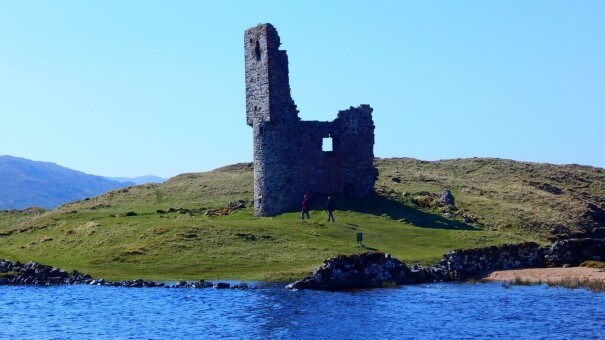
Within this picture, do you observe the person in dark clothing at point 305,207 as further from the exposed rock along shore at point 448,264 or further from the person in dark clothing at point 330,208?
the exposed rock along shore at point 448,264

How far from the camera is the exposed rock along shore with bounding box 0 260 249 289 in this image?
153 feet

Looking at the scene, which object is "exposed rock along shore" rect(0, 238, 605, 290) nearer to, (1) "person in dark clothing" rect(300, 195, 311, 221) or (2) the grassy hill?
(2) the grassy hill

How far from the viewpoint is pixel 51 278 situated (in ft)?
160

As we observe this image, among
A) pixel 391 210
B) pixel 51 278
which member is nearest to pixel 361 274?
pixel 51 278

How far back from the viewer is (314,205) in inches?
2778

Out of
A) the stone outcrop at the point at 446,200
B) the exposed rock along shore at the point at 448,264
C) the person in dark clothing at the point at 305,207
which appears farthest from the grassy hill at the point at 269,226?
the exposed rock along shore at the point at 448,264

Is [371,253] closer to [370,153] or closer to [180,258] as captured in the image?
[180,258]

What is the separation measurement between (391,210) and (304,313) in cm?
3319

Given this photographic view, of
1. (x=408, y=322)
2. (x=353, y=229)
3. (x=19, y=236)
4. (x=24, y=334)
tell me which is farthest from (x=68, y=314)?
(x=19, y=236)

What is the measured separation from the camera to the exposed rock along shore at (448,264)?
4547 centimetres

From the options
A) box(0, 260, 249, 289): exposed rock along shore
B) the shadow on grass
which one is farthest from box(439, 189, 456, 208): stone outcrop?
box(0, 260, 249, 289): exposed rock along shore

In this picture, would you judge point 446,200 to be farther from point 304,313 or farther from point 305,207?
point 304,313

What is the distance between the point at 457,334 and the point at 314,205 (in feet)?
124

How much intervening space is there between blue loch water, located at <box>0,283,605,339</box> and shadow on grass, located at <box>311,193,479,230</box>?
21.8 metres
